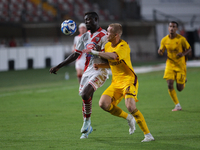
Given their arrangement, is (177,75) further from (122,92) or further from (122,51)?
(122,51)

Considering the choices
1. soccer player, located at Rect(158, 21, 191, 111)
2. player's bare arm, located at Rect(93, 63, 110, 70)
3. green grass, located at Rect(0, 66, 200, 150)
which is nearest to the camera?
green grass, located at Rect(0, 66, 200, 150)

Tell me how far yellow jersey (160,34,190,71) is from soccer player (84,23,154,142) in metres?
3.42

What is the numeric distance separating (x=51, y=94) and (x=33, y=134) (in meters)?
6.14

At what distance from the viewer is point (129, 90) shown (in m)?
5.35

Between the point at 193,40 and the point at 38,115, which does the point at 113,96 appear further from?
the point at 193,40

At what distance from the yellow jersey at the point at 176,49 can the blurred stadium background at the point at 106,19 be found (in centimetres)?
2084

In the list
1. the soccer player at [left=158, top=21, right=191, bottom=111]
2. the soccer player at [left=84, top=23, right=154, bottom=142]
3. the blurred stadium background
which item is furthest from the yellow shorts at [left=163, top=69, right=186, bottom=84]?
the blurred stadium background

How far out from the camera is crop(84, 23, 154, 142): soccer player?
206 inches

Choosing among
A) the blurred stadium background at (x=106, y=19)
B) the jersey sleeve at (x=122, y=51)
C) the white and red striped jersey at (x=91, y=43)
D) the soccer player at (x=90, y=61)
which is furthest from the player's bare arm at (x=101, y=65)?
the blurred stadium background at (x=106, y=19)

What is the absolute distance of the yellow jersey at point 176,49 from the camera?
864 centimetres

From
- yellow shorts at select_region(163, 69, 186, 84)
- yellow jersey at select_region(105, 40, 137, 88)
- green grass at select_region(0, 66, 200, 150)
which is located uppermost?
yellow jersey at select_region(105, 40, 137, 88)

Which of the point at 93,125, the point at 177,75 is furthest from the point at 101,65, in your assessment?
the point at 177,75

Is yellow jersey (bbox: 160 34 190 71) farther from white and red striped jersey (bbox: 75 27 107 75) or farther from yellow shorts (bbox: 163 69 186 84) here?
white and red striped jersey (bbox: 75 27 107 75)

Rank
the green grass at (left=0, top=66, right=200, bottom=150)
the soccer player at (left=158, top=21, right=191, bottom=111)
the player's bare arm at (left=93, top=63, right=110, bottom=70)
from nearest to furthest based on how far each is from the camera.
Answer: the green grass at (left=0, top=66, right=200, bottom=150) < the player's bare arm at (left=93, top=63, right=110, bottom=70) < the soccer player at (left=158, top=21, right=191, bottom=111)
